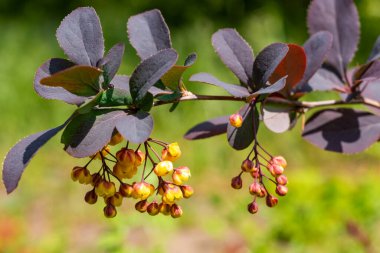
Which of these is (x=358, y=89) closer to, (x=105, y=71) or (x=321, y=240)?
(x=105, y=71)

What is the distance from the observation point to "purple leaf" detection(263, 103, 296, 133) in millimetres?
822

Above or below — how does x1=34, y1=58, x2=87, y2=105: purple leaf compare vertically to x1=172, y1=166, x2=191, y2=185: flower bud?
above

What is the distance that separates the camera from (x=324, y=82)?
957 mm

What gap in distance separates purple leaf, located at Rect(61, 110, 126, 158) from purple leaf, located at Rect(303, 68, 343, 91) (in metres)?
0.35

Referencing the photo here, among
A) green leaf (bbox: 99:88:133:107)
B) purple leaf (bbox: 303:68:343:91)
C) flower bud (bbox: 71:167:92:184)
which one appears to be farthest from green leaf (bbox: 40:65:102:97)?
purple leaf (bbox: 303:68:343:91)

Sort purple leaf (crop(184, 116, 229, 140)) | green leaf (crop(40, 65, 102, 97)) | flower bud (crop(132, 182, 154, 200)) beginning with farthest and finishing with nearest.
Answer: purple leaf (crop(184, 116, 229, 140)) < flower bud (crop(132, 182, 154, 200)) < green leaf (crop(40, 65, 102, 97))

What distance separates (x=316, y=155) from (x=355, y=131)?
351 centimetres

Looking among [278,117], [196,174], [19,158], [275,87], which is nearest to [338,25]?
[278,117]

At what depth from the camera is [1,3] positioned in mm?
6082

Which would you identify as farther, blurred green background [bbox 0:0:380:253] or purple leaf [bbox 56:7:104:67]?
blurred green background [bbox 0:0:380:253]

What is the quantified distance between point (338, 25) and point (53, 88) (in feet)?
1.62

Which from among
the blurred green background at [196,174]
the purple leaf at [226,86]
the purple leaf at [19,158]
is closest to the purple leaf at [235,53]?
the purple leaf at [226,86]

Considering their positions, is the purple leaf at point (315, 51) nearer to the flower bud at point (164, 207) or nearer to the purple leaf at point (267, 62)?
the purple leaf at point (267, 62)

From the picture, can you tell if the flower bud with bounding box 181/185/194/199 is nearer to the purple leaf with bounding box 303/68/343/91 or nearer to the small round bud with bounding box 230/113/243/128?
the small round bud with bounding box 230/113/243/128
